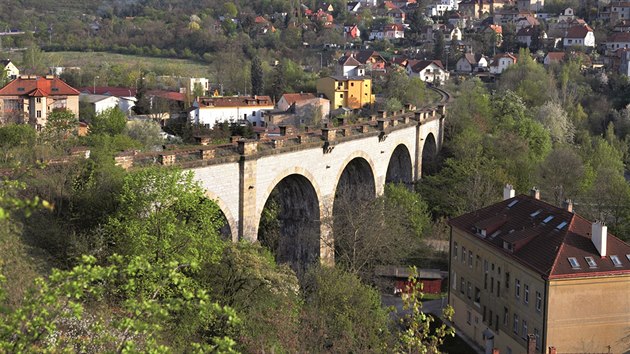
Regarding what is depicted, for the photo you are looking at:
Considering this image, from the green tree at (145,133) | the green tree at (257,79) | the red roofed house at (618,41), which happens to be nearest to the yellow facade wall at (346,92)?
the green tree at (257,79)

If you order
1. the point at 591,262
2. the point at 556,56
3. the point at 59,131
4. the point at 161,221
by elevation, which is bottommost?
the point at 591,262

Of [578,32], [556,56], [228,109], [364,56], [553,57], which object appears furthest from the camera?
[578,32]

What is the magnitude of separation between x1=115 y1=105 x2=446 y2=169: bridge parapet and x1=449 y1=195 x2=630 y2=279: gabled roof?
6073 millimetres

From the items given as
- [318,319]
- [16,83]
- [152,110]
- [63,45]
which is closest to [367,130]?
[318,319]

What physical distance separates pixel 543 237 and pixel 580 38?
8093 cm

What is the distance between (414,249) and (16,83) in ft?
104

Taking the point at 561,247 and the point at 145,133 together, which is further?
the point at 145,133

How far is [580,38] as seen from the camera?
328ft

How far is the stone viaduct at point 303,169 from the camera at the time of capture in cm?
2462

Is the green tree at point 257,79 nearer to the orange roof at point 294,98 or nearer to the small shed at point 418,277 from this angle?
the orange roof at point 294,98

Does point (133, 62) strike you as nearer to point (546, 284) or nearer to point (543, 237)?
point (543, 237)

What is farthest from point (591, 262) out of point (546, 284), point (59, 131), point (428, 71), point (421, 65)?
point (421, 65)

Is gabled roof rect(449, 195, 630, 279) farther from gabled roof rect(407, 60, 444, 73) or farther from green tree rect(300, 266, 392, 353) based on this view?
gabled roof rect(407, 60, 444, 73)

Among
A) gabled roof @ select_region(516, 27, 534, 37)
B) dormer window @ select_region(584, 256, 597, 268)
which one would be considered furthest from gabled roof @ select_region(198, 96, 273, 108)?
gabled roof @ select_region(516, 27, 534, 37)
